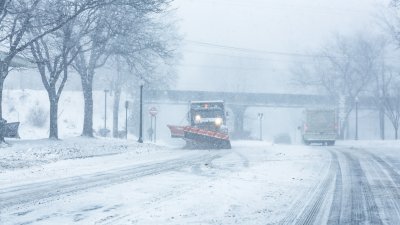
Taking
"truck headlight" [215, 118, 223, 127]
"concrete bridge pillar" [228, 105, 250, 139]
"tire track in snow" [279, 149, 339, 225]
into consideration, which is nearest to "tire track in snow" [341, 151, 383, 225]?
"tire track in snow" [279, 149, 339, 225]

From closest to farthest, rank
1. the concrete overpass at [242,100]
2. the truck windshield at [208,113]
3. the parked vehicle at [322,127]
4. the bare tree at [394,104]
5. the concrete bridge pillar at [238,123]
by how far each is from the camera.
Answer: the truck windshield at [208,113] < the parked vehicle at [322,127] < the bare tree at [394,104] < the concrete bridge pillar at [238,123] < the concrete overpass at [242,100]

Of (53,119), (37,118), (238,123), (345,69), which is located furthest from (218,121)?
(238,123)

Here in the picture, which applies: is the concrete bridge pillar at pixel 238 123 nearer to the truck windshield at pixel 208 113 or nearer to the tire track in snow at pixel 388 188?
the truck windshield at pixel 208 113

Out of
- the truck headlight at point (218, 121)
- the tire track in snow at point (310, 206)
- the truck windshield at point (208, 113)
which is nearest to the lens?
the tire track in snow at point (310, 206)

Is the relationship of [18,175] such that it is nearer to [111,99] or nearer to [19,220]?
[19,220]

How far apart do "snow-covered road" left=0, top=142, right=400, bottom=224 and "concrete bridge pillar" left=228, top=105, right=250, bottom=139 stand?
5451 centimetres

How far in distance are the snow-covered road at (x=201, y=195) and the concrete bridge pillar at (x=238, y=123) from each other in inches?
2146

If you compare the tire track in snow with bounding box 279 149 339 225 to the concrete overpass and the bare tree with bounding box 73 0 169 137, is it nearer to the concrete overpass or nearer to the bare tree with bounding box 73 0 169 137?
the bare tree with bounding box 73 0 169 137

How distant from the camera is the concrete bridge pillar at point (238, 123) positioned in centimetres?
6999

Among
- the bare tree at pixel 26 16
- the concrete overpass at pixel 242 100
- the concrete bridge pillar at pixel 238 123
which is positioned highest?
the bare tree at pixel 26 16

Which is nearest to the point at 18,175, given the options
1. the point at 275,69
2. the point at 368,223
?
the point at 368,223

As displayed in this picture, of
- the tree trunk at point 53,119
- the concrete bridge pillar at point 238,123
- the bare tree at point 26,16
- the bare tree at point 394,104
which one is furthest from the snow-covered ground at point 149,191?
the concrete bridge pillar at point 238,123

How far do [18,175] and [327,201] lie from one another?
26.7ft

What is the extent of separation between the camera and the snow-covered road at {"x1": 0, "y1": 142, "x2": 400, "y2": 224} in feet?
24.7
